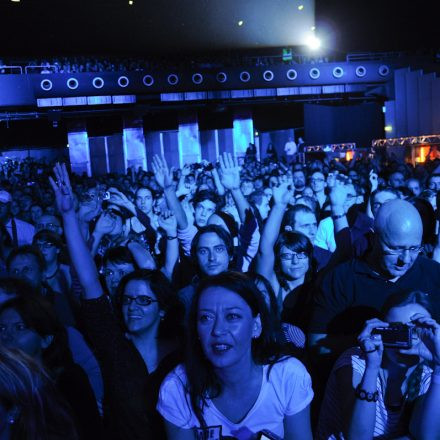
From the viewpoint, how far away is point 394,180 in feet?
21.4

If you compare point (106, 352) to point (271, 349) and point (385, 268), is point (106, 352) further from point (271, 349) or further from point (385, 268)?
point (385, 268)

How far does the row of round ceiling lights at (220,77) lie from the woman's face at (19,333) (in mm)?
12645

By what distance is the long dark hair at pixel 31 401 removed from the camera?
1.28 m

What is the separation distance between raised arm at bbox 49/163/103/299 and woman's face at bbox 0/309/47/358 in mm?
230

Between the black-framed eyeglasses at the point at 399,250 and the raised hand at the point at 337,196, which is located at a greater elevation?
the raised hand at the point at 337,196

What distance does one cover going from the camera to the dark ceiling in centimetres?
1711

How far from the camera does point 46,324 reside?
1.95 metres

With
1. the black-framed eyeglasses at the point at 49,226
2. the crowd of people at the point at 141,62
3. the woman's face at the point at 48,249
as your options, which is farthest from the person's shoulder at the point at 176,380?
the crowd of people at the point at 141,62

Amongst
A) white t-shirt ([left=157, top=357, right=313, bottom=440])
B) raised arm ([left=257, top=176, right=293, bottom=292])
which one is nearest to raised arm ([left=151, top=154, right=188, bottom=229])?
raised arm ([left=257, top=176, right=293, bottom=292])

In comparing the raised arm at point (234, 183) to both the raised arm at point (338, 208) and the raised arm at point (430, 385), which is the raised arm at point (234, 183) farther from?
the raised arm at point (430, 385)

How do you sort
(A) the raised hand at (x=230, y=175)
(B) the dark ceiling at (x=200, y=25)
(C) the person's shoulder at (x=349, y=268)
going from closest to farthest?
(C) the person's shoulder at (x=349, y=268) < (A) the raised hand at (x=230, y=175) < (B) the dark ceiling at (x=200, y=25)

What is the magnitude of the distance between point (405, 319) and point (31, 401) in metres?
1.14

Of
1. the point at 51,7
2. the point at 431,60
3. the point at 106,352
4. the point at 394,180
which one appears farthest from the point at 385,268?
the point at 51,7

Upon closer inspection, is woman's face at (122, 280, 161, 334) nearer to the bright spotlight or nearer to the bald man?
the bald man
